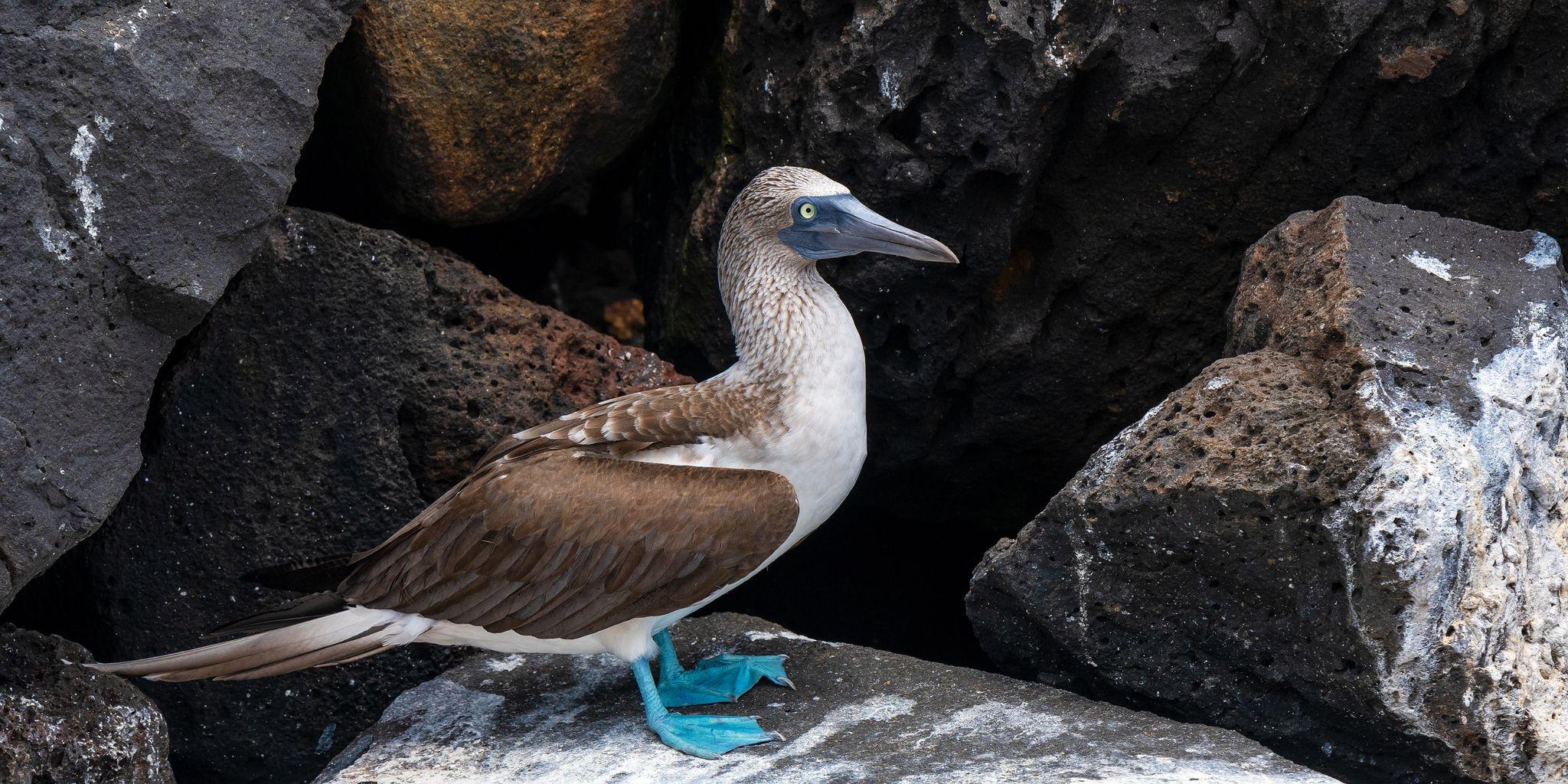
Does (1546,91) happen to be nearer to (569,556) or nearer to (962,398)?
(962,398)

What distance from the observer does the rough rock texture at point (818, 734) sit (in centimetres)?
363

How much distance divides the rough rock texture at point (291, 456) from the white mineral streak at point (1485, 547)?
2.62 metres

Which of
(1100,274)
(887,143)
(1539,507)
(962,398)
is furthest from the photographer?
(962,398)

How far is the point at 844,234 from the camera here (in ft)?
14.0

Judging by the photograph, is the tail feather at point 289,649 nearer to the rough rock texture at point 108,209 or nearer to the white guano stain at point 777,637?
the rough rock texture at point 108,209

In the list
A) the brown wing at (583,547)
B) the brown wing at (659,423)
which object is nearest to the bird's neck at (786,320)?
the brown wing at (659,423)

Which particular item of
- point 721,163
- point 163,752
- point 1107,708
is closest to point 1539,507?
point 1107,708

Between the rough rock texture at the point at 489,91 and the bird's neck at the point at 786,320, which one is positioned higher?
the rough rock texture at the point at 489,91

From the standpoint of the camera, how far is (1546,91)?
14.1ft

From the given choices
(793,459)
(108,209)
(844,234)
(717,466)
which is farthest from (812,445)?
(108,209)

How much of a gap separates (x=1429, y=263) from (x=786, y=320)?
5.85 ft

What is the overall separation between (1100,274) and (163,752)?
10.7ft

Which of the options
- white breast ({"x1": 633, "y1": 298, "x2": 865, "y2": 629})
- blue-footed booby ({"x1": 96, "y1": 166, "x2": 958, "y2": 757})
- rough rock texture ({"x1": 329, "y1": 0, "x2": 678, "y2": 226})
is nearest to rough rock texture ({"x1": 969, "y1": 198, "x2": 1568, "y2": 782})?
white breast ({"x1": 633, "y1": 298, "x2": 865, "y2": 629})

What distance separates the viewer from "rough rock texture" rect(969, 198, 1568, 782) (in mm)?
3504
